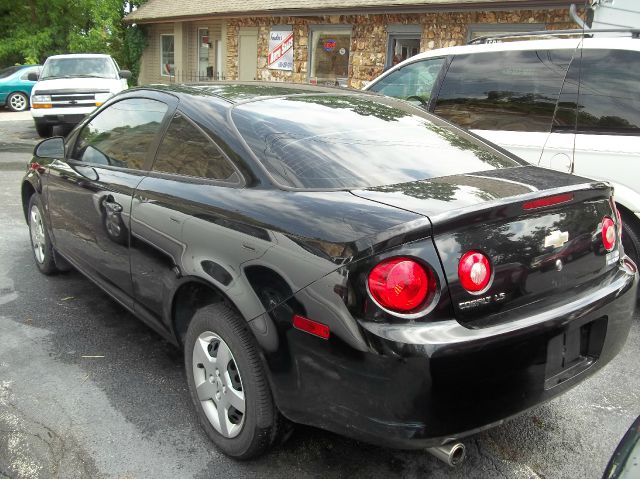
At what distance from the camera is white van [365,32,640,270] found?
159 inches

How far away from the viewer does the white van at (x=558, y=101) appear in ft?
13.3

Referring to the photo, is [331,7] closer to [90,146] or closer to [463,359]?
[90,146]

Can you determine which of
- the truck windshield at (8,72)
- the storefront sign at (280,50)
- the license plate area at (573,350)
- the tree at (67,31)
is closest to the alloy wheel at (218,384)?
the license plate area at (573,350)

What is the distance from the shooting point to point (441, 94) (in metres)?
5.10

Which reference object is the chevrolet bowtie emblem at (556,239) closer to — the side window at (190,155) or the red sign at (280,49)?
the side window at (190,155)

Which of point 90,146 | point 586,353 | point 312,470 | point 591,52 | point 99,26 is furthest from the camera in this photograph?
point 99,26

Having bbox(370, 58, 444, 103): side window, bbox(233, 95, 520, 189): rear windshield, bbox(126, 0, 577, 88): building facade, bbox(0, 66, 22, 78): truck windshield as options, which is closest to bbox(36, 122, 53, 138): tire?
bbox(126, 0, 577, 88): building facade

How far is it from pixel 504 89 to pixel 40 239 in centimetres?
387

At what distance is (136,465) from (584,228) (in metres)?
2.14

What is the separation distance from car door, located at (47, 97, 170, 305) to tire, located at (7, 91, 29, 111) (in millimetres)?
16834

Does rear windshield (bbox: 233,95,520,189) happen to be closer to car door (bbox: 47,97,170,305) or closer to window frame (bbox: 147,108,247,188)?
window frame (bbox: 147,108,247,188)

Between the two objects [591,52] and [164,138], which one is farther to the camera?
[591,52]

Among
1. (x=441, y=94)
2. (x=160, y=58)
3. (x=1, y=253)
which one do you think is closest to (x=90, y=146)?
(x=1, y=253)

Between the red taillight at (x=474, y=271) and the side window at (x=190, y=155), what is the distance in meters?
1.09
